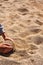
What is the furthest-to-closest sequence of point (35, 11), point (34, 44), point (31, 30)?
1. point (35, 11)
2. point (31, 30)
3. point (34, 44)

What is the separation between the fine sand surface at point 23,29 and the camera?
6.99ft

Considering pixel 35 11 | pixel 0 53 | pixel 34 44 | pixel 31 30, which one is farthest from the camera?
pixel 35 11

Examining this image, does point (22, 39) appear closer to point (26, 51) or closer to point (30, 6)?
point (26, 51)

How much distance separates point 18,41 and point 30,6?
3.89 feet

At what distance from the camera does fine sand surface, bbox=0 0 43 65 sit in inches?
83.9

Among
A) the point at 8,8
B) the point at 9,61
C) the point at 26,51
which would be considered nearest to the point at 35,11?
the point at 8,8

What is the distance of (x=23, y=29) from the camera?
110 inches

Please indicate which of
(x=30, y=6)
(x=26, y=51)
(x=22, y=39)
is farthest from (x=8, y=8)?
(x=26, y=51)

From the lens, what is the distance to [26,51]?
7.47 feet

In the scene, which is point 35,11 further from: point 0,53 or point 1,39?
point 0,53

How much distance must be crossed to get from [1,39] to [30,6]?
1.20 meters

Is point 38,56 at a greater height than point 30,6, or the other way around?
point 38,56

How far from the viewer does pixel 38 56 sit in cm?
215

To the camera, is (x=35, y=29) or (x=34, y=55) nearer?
(x=34, y=55)
